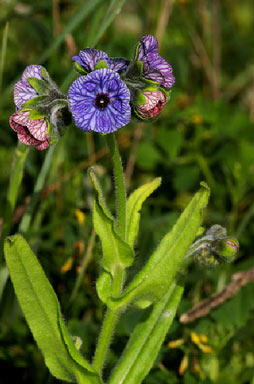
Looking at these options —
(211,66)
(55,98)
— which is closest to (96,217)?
(55,98)

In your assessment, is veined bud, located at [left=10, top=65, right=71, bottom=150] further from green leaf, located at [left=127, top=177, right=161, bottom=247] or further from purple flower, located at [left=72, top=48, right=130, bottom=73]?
green leaf, located at [left=127, top=177, right=161, bottom=247]

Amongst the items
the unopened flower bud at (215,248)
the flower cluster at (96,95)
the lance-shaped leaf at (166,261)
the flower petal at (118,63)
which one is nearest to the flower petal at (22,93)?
the flower cluster at (96,95)

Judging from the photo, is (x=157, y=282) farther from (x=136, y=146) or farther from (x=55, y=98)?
(x=136, y=146)

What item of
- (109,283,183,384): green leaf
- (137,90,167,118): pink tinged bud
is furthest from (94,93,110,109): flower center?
(109,283,183,384): green leaf

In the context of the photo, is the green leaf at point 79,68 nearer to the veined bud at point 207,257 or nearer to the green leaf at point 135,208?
the green leaf at point 135,208

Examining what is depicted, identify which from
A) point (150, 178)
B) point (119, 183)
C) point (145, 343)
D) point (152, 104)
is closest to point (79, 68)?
point (152, 104)
